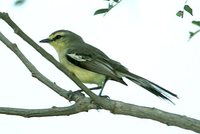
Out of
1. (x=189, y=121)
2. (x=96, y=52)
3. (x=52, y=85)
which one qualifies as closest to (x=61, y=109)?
(x=52, y=85)

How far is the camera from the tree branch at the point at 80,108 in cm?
292

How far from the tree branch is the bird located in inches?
29.3

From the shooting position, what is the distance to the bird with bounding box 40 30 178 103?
173 inches

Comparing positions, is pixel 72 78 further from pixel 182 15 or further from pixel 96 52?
pixel 96 52

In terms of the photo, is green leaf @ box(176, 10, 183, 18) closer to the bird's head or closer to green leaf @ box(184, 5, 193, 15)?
green leaf @ box(184, 5, 193, 15)

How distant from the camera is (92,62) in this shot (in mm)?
5418

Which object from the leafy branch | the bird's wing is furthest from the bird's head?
the leafy branch

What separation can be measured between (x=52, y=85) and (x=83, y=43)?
2931mm

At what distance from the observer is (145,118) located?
9.95 feet

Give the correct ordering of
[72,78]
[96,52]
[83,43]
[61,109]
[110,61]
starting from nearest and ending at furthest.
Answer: [72,78] → [61,109] → [110,61] → [96,52] → [83,43]

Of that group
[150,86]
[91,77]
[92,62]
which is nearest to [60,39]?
[92,62]

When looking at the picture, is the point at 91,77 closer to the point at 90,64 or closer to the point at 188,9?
the point at 90,64

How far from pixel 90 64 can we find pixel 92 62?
3.2 inches

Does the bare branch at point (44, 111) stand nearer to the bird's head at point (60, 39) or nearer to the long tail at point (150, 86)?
the long tail at point (150, 86)
